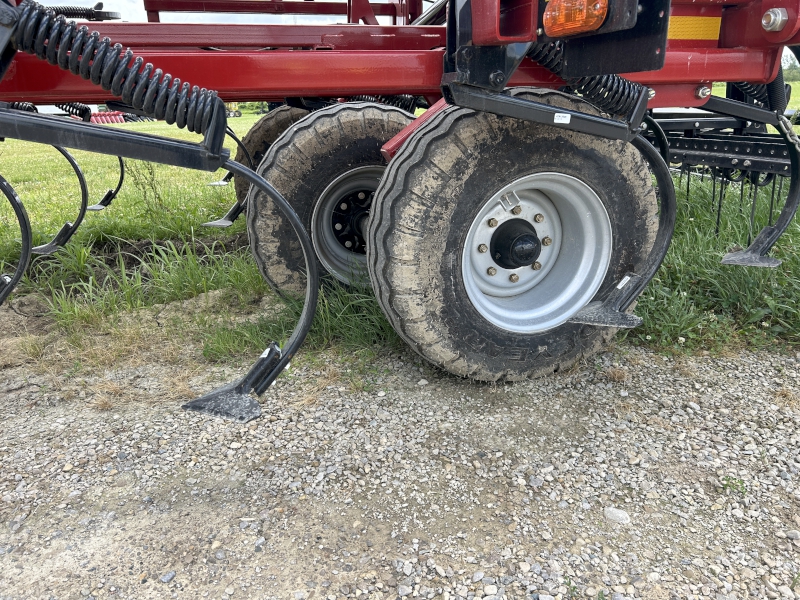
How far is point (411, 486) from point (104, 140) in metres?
1.21

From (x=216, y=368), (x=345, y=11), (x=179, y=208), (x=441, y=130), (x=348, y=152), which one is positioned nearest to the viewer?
(x=441, y=130)

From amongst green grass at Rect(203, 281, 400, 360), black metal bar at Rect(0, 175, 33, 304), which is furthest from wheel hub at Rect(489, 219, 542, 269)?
black metal bar at Rect(0, 175, 33, 304)

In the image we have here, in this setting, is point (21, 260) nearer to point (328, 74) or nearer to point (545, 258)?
point (328, 74)

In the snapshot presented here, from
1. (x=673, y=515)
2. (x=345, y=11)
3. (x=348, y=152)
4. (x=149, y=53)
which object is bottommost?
(x=673, y=515)

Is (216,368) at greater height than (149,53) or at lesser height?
lesser

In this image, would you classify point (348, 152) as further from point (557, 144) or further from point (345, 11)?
point (345, 11)

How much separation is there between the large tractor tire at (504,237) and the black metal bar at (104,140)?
0.69 metres

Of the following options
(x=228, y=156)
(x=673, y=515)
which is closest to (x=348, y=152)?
(x=228, y=156)

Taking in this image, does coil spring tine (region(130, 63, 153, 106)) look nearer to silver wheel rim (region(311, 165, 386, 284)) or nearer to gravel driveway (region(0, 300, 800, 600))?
gravel driveway (region(0, 300, 800, 600))

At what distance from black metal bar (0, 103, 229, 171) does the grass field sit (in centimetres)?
120

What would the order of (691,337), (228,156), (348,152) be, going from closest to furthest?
(228,156), (691,337), (348,152)

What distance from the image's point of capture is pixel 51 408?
2275 millimetres

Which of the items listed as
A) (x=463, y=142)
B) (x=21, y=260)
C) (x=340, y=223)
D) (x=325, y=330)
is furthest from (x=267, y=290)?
(x=463, y=142)

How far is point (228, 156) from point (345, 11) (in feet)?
10.4
